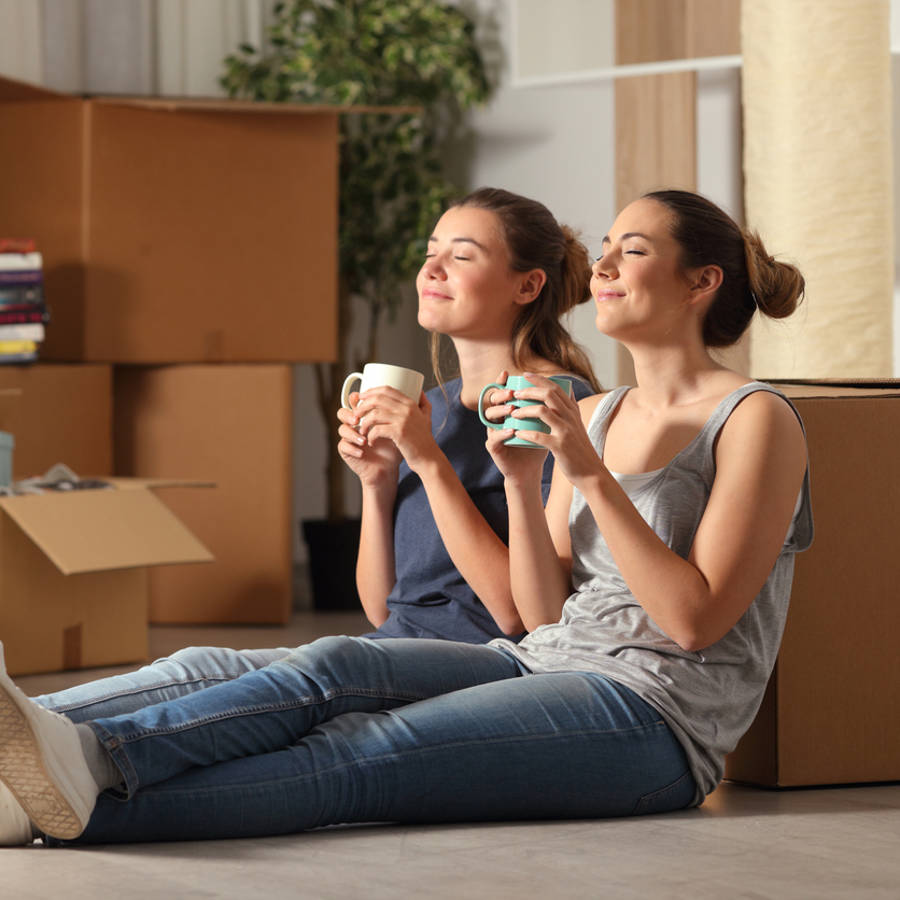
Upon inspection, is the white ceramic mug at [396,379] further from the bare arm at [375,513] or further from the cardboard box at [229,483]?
the cardboard box at [229,483]

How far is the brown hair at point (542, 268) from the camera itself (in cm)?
176

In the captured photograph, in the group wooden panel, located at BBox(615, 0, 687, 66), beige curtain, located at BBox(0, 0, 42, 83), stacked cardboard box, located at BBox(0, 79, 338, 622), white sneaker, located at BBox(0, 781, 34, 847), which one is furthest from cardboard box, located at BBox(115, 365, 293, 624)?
white sneaker, located at BBox(0, 781, 34, 847)

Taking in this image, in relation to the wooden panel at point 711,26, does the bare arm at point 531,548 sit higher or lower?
lower

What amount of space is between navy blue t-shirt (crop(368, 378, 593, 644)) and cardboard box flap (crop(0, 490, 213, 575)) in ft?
3.53

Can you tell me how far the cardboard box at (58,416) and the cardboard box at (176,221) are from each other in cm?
9

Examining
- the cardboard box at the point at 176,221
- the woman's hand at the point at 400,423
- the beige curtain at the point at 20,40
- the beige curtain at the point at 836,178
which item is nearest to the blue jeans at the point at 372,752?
the woman's hand at the point at 400,423

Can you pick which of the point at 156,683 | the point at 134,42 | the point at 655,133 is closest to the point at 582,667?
the point at 156,683

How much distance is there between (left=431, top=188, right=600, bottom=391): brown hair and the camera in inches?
69.4

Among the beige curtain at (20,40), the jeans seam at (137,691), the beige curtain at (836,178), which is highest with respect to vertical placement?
the beige curtain at (20,40)

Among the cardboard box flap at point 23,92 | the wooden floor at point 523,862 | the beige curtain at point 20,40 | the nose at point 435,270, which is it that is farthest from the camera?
the beige curtain at point 20,40

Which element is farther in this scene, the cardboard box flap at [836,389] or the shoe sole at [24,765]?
the cardboard box flap at [836,389]

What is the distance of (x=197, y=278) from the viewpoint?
3.47 metres

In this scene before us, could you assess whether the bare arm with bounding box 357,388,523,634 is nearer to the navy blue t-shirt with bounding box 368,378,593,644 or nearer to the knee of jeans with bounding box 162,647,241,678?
the navy blue t-shirt with bounding box 368,378,593,644

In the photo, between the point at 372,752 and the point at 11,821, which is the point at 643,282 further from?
the point at 11,821
